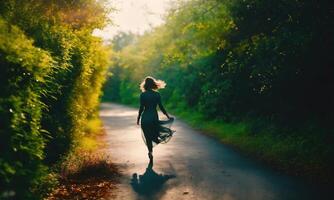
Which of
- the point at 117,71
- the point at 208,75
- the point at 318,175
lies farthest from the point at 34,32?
the point at 117,71

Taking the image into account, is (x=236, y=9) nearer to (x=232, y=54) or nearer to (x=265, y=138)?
(x=232, y=54)

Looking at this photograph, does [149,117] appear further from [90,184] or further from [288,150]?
[288,150]

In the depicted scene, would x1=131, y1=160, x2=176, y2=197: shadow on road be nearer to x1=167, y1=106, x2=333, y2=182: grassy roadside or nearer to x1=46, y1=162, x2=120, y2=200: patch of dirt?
x1=46, y1=162, x2=120, y2=200: patch of dirt

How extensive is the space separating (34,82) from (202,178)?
4708mm

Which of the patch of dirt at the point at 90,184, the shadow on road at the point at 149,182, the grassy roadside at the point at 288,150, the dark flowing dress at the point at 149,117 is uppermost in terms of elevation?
the dark flowing dress at the point at 149,117

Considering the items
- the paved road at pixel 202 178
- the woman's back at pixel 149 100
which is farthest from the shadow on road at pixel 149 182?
the woman's back at pixel 149 100

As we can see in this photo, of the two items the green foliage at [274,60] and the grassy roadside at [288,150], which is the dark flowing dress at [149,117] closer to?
the grassy roadside at [288,150]

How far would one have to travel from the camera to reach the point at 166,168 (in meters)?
10.8

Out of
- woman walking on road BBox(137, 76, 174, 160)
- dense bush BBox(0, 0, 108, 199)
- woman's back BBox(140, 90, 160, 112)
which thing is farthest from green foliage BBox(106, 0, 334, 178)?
dense bush BBox(0, 0, 108, 199)

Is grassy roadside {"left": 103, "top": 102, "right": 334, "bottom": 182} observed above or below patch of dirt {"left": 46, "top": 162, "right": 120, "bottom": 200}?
above

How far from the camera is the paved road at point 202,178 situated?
7898 millimetres

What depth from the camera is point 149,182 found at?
9.10 m

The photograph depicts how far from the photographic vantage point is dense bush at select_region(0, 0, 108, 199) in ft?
17.9

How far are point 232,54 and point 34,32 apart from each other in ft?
31.6
